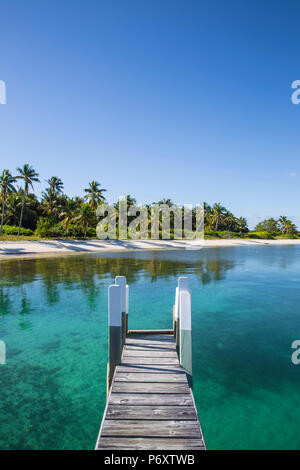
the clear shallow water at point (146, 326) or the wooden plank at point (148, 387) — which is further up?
the wooden plank at point (148, 387)

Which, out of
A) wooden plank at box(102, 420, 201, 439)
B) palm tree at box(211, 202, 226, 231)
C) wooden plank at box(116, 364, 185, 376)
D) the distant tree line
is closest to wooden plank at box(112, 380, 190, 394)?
wooden plank at box(116, 364, 185, 376)

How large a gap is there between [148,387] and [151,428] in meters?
0.98

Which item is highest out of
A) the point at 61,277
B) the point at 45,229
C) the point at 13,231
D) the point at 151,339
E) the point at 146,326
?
the point at 45,229

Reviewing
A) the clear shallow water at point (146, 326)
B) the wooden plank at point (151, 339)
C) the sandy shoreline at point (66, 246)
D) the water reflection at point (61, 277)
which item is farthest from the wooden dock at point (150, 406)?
the sandy shoreline at point (66, 246)

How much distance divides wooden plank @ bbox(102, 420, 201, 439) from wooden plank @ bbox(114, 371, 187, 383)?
3.52 feet

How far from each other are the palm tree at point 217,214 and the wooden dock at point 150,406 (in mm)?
80943

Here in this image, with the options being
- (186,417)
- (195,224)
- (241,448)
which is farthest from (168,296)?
(195,224)

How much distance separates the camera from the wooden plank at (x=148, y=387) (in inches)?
171

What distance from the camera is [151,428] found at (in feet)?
11.4

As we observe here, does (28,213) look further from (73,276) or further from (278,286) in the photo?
(278,286)

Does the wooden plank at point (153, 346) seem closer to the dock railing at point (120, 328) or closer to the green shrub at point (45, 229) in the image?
the dock railing at point (120, 328)

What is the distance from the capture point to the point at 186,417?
3688 mm

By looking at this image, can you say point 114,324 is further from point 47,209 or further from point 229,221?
point 229,221

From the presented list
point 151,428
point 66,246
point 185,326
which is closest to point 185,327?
point 185,326
